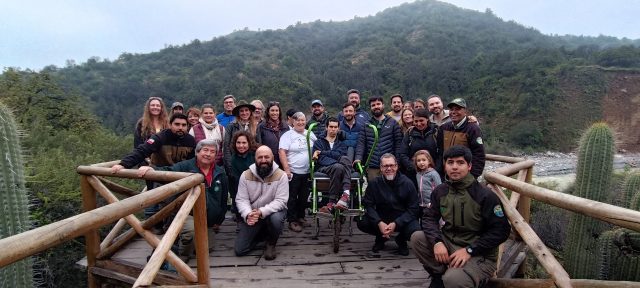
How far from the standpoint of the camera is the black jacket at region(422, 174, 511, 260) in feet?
9.66

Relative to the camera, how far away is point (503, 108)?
31312 millimetres

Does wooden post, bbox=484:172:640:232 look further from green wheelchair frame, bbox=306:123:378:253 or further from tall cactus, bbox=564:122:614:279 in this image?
tall cactus, bbox=564:122:614:279

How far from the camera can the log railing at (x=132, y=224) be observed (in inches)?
65.8

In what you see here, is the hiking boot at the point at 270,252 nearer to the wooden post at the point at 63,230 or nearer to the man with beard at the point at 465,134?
the wooden post at the point at 63,230

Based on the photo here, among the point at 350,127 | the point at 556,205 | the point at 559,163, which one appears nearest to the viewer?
the point at 556,205

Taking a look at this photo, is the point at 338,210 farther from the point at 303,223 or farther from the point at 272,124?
the point at 272,124

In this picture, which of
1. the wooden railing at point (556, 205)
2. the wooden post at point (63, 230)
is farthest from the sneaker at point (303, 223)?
the wooden post at point (63, 230)

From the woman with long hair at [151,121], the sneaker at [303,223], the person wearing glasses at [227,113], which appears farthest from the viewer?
the person wearing glasses at [227,113]

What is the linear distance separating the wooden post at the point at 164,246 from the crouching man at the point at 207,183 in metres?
0.96

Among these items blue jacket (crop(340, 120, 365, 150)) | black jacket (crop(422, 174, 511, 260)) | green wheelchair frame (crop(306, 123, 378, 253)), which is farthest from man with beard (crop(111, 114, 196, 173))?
black jacket (crop(422, 174, 511, 260))

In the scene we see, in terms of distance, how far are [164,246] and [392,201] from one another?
2.54 m

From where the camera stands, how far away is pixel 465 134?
14.5ft

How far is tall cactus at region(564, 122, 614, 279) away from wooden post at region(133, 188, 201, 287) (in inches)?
210

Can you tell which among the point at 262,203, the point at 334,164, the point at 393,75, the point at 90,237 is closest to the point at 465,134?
the point at 334,164
